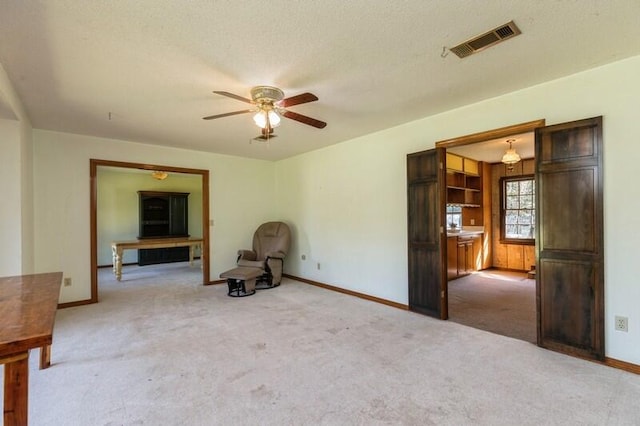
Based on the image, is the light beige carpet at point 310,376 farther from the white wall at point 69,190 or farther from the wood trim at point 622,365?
the white wall at point 69,190

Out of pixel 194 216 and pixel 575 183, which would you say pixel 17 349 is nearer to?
pixel 575 183

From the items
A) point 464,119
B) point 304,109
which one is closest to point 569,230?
point 464,119

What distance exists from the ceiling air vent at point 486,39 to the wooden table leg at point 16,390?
2937mm

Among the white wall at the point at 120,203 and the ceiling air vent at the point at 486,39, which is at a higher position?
the ceiling air vent at the point at 486,39

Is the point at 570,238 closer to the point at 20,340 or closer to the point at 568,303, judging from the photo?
the point at 568,303

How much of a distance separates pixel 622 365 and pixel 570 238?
3.35 feet

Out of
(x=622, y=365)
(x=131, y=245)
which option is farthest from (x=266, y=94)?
(x=131, y=245)

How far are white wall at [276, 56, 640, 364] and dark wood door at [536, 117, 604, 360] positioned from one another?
0.29ft

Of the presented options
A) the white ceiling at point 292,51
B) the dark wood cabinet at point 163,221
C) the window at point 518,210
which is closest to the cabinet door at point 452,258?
the window at point 518,210

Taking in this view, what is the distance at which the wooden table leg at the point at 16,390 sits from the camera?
47.8 inches

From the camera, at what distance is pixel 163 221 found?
8.09 metres

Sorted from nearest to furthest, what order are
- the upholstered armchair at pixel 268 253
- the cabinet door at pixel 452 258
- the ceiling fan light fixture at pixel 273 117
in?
the ceiling fan light fixture at pixel 273 117, the upholstered armchair at pixel 268 253, the cabinet door at pixel 452 258

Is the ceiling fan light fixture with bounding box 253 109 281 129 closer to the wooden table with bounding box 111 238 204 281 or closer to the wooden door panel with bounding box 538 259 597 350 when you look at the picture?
the wooden door panel with bounding box 538 259 597 350

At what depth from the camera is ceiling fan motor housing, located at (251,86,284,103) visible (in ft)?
8.64
